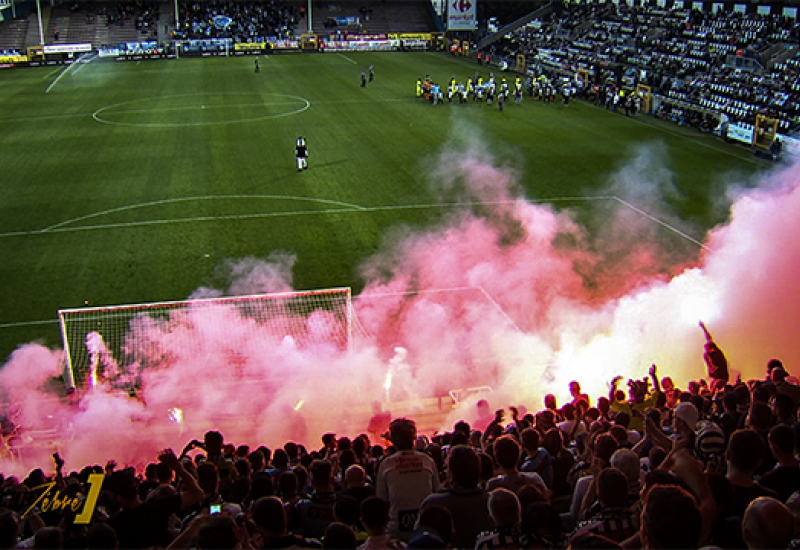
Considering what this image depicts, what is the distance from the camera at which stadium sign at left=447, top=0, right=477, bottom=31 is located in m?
57.8

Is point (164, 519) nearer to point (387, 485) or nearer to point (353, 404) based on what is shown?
point (387, 485)

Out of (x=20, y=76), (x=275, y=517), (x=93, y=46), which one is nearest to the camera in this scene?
(x=275, y=517)

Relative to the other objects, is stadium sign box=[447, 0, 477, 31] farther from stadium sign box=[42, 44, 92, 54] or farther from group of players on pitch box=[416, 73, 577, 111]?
stadium sign box=[42, 44, 92, 54]

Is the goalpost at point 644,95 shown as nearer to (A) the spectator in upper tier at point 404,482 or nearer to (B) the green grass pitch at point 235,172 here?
(B) the green grass pitch at point 235,172

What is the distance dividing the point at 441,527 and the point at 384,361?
28.3 feet

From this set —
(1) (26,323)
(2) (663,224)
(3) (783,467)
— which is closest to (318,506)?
(3) (783,467)

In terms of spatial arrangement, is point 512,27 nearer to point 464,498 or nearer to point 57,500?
point 57,500

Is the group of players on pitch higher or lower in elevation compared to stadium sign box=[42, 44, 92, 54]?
lower

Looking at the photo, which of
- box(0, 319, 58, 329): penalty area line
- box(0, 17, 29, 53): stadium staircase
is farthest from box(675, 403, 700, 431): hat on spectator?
box(0, 17, 29, 53): stadium staircase

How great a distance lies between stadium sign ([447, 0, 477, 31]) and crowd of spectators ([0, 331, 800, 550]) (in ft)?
180

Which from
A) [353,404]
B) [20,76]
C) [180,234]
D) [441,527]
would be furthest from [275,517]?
[20,76]

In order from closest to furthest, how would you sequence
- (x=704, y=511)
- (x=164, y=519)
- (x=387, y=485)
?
(x=704, y=511) < (x=164, y=519) < (x=387, y=485)

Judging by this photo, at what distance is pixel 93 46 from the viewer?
58594 mm

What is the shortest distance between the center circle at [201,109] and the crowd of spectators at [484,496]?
27943mm
